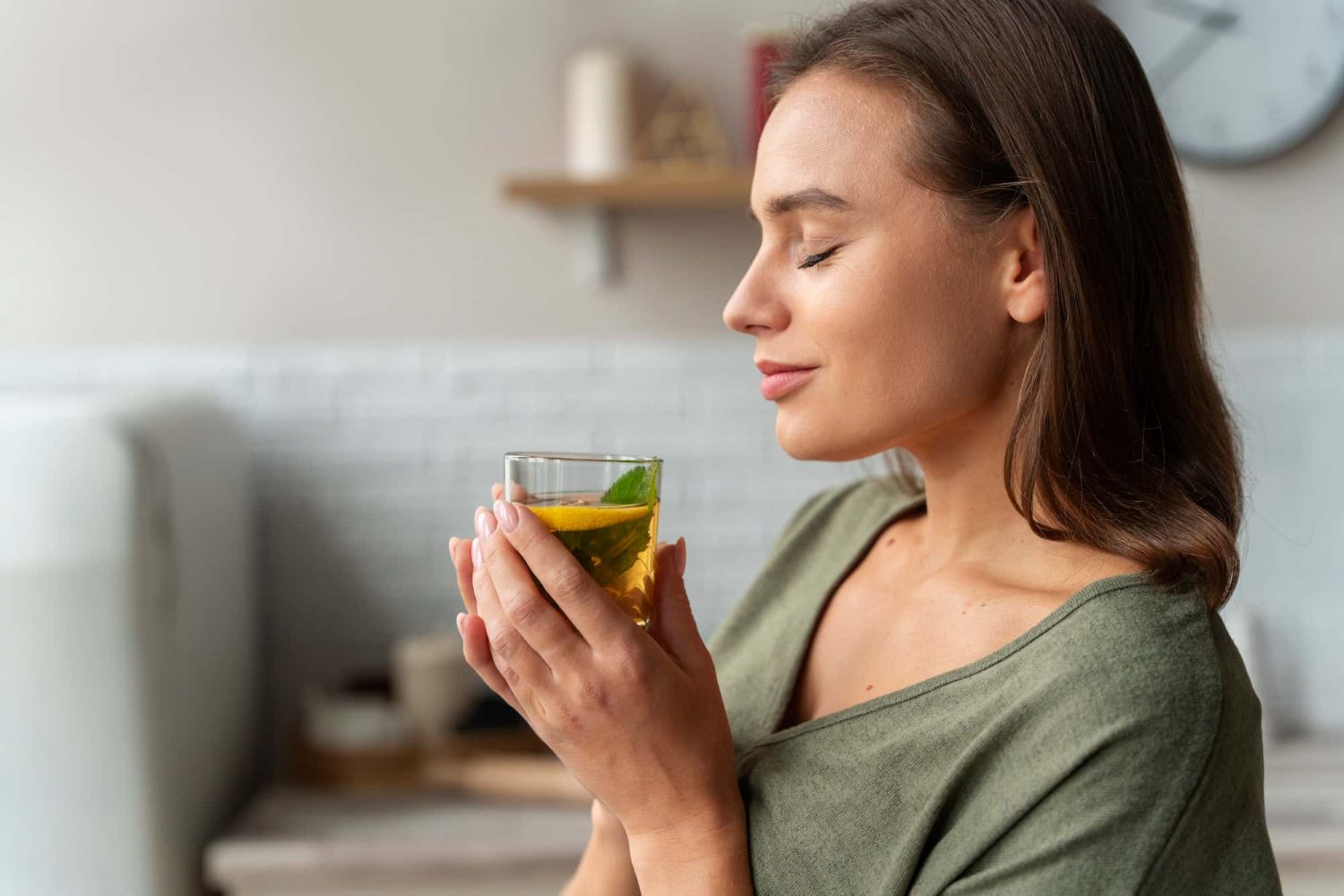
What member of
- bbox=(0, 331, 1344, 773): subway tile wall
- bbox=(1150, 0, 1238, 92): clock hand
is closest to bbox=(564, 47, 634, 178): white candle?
bbox=(0, 331, 1344, 773): subway tile wall

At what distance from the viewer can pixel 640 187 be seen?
2.33 m

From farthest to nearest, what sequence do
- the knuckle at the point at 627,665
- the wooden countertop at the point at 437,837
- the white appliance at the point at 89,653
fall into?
the wooden countertop at the point at 437,837 < the white appliance at the point at 89,653 < the knuckle at the point at 627,665

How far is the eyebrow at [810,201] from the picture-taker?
0.95 meters

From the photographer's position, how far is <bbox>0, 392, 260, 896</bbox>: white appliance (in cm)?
181

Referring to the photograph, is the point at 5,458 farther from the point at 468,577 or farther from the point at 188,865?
the point at 468,577

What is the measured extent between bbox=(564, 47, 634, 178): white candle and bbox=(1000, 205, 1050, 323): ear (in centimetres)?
151

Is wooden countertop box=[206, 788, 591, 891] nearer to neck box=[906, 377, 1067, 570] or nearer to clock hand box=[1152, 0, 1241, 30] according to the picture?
neck box=[906, 377, 1067, 570]

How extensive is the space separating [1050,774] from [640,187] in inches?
67.1

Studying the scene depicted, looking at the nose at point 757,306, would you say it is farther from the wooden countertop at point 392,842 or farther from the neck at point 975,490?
the wooden countertop at point 392,842

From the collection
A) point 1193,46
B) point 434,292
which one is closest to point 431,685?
point 434,292

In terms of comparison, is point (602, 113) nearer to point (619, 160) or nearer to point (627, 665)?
point (619, 160)

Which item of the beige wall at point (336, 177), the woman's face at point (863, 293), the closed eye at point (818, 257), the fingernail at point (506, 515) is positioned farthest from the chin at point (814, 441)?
the beige wall at point (336, 177)

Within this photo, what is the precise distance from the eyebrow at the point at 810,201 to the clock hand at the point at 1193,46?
70.3 inches

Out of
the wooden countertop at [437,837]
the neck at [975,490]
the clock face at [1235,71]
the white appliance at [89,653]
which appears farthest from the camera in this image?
the clock face at [1235,71]
